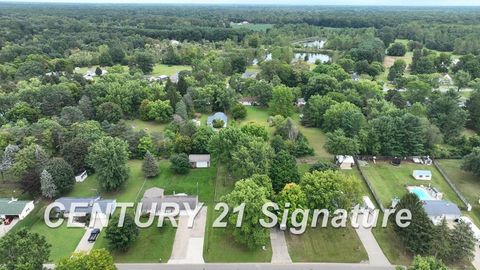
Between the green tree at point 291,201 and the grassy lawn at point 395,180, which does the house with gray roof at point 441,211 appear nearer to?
the grassy lawn at point 395,180

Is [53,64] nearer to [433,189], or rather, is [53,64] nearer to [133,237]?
[133,237]

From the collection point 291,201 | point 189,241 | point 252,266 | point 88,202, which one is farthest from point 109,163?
point 291,201

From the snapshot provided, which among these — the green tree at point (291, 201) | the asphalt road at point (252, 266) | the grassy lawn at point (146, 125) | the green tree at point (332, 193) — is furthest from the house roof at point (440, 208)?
the grassy lawn at point (146, 125)

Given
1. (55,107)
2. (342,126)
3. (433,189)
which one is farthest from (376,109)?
(55,107)

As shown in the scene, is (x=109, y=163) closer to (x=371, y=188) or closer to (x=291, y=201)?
(x=291, y=201)

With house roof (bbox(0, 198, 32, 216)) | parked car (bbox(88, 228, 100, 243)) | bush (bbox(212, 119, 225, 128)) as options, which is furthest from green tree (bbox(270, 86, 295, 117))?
house roof (bbox(0, 198, 32, 216))

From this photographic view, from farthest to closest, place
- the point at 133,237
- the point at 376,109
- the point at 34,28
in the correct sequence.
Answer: the point at 34,28, the point at 376,109, the point at 133,237
